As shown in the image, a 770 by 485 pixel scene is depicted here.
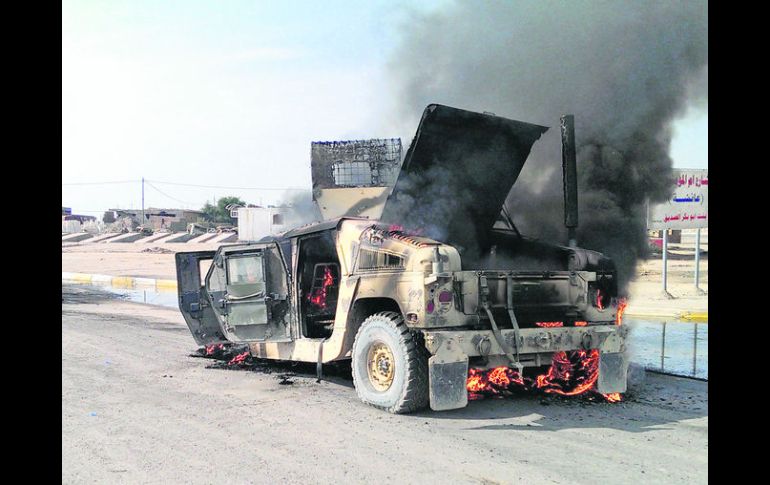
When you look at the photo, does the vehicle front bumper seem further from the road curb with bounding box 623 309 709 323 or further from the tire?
the road curb with bounding box 623 309 709 323

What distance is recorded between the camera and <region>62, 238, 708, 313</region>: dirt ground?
1375 cm

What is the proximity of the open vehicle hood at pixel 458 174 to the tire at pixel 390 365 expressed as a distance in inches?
56.7

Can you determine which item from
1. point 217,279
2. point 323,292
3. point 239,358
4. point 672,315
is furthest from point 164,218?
point 323,292

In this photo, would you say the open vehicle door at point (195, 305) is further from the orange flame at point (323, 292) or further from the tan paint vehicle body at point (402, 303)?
the orange flame at point (323, 292)

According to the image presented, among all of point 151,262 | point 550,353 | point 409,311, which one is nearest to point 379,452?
point 409,311

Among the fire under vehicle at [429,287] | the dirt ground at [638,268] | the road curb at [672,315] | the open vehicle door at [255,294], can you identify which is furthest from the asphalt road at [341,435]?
the road curb at [672,315]

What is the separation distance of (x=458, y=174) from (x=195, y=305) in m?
3.62

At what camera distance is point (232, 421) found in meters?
5.18

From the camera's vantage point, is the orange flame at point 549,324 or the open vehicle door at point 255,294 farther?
the open vehicle door at point 255,294

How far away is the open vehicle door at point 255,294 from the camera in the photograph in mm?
6801

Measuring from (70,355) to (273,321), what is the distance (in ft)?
11.7

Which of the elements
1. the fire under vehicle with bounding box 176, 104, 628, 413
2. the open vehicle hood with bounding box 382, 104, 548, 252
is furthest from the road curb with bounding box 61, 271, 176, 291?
the open vehicle hood with bounding box 382, 104, 548, 252

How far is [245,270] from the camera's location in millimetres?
6988
